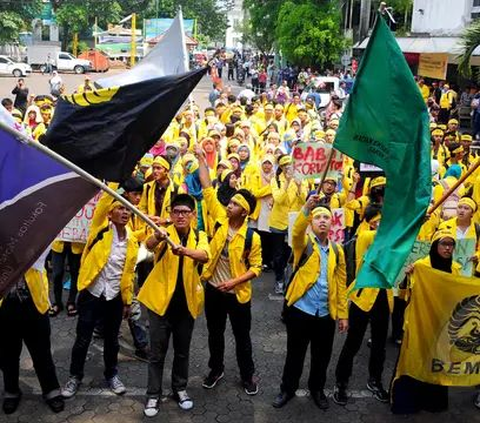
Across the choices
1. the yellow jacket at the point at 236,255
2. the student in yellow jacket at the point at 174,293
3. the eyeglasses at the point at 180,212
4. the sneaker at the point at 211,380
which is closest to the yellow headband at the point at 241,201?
the yellow jacket at the point at 236,255

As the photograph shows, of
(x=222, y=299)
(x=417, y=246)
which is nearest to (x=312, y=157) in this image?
(x=417, y=246)

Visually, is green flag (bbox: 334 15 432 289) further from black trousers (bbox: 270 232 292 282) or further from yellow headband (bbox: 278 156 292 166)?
black trousers (bbox: 270 232 292 282)

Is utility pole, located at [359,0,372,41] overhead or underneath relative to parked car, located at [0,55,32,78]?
overhead

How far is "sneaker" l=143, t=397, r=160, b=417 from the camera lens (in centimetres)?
536

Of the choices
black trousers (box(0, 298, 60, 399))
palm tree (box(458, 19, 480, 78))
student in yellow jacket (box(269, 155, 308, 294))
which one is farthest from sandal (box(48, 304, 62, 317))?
palm tree (box(458, 19, 480, 78))

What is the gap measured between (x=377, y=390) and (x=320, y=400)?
1.85 ft

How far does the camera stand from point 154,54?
664 cm

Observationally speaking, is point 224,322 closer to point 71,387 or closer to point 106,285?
point 106,285

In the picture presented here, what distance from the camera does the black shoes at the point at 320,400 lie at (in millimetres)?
5582

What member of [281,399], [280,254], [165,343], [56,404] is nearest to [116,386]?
[56,404]

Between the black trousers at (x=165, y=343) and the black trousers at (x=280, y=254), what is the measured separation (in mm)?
2996

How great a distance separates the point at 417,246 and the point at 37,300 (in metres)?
3.29

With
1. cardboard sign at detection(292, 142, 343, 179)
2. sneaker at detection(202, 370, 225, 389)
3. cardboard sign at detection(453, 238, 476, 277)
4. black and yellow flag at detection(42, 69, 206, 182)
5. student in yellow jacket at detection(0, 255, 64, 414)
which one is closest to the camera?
black and yellow flag at detection(42, 69, 206, 182)

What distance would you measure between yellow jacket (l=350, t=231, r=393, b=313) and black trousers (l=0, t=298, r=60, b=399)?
2.59 metres
